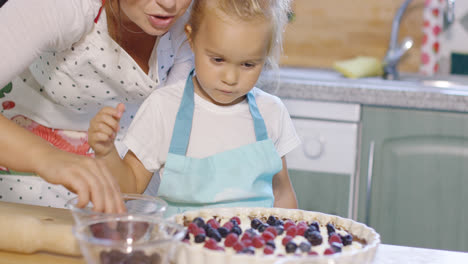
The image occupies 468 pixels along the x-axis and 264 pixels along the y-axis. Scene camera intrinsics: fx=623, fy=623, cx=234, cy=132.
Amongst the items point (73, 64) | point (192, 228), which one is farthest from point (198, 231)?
point (73, 64)

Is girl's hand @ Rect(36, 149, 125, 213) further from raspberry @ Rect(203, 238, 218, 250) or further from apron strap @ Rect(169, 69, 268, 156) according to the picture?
apron strap @ Rect(169, 69, 268, 156)

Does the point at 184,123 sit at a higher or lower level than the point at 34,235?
higher

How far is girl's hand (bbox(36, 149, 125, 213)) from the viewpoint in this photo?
2.71ft

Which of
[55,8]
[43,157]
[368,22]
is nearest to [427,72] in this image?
[368,22]

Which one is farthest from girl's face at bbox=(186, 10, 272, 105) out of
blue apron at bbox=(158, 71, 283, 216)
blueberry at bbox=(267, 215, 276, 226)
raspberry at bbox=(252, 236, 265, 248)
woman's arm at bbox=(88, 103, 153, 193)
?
raspberry at bbox=(252, 236, 265, 248)

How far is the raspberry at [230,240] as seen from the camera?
2.82ft

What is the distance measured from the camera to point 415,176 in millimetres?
2113

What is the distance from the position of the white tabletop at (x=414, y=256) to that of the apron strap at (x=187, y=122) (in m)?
0.42

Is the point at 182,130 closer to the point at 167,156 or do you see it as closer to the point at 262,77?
the point at 167,156

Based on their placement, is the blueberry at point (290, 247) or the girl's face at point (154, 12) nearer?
the blueberry at point (290, 247)

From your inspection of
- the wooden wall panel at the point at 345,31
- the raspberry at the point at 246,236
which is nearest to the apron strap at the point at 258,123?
the raspberry at the point at 246,236

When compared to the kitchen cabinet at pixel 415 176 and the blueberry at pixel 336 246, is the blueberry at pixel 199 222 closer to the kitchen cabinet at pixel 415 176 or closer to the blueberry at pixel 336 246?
the blueberry at pixel 336 246

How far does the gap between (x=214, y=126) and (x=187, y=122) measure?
7 cm

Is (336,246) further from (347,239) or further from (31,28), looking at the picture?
(31,28)
